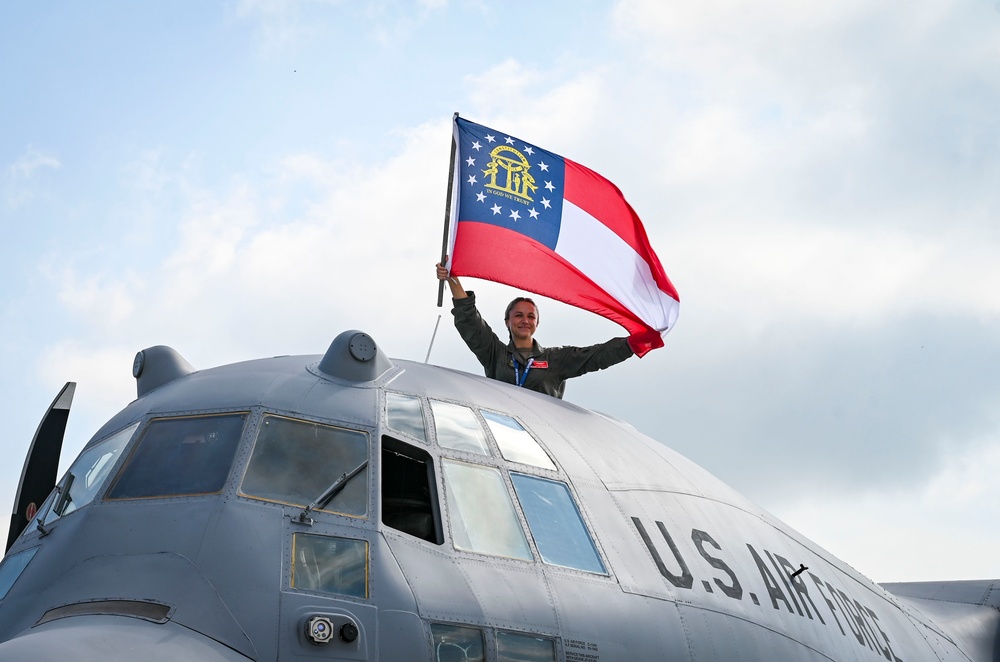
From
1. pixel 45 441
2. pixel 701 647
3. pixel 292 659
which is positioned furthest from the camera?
pixel 45 441

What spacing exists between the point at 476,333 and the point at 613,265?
219cm

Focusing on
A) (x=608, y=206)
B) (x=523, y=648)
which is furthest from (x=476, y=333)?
(x=523, y=648)

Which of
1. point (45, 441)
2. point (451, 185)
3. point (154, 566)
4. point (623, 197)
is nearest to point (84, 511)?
point (154, 566)

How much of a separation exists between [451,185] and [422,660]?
7.58 meters

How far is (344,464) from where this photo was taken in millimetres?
7273

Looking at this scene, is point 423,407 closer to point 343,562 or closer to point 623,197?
point 343,562

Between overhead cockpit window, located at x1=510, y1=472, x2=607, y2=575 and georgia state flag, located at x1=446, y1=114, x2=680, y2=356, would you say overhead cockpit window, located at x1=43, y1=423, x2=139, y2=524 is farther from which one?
georgia state flag, located at x1=446, y1=114, x2=680, y2=356

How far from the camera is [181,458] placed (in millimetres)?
7281

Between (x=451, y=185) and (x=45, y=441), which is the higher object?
(x=451, y=185)

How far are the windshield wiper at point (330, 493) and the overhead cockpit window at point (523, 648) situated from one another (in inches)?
52.3

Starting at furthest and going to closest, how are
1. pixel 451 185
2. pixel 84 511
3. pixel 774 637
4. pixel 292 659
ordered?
pixel 451 185
pixel 774 637
pixel 84 511
pixel 292 659

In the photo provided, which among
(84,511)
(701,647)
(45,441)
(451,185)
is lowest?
(701,647)

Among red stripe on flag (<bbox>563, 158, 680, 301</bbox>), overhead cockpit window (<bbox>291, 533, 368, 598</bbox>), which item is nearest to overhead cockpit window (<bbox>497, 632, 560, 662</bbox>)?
overhead cockpit window (<bbox>291, 533, 368, 598</bbox>)

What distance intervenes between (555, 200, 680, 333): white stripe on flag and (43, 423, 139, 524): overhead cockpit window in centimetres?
656
